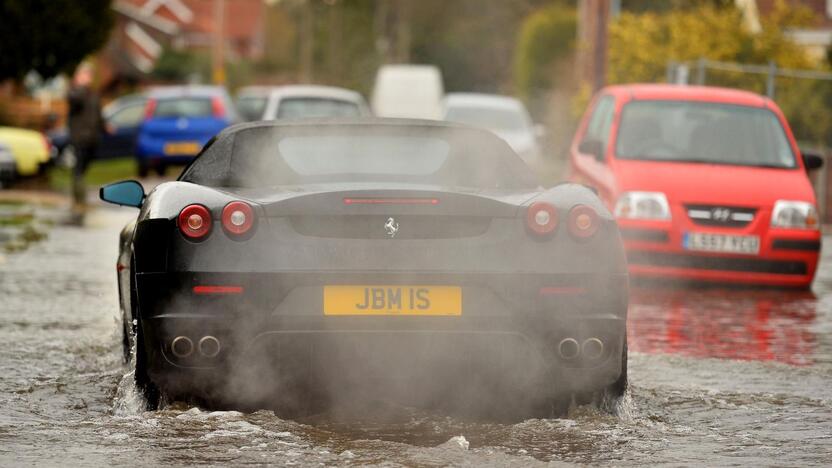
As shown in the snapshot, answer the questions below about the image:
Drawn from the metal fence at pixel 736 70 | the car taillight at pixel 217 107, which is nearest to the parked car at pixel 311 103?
the car taillight at pixel 217 107

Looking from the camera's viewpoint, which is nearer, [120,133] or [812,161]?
[812,161]

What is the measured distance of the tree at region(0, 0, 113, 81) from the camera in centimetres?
3097

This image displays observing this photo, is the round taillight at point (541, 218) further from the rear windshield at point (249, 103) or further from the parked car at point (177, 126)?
the rear windshield at point (249, 103)

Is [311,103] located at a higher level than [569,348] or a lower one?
higher

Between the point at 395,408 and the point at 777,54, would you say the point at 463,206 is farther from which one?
the point at 777,54

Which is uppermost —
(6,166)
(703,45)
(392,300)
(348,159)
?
(703,45)

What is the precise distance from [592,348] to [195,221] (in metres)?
1.65

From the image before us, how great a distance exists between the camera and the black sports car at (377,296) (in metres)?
6.70

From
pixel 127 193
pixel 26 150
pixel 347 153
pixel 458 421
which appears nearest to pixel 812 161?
pixel 347 153

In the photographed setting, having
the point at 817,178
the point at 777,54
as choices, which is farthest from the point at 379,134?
the point at 777,54

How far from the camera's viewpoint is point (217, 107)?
31.3 m

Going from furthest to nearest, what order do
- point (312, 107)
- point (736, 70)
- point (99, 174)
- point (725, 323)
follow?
point (99, 174)
point (312, 107)
point (736, 70)
point (725, 323)

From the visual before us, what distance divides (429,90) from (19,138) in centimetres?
1578

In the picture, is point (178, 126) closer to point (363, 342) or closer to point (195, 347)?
point (195, 347)
